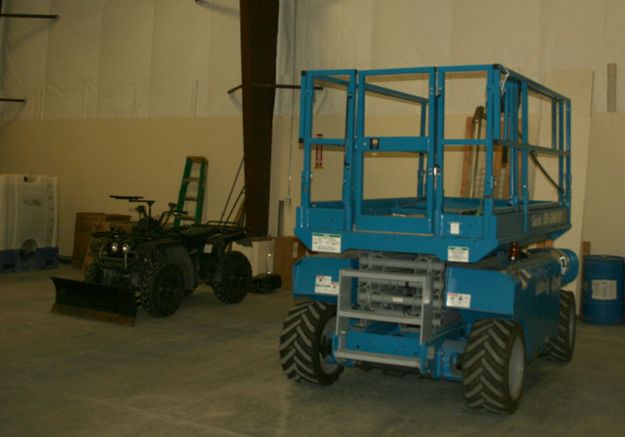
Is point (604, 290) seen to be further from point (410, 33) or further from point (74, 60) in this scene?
point (74, 60)

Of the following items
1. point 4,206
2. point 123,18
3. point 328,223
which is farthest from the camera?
point 123,18

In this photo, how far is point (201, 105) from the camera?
11023mm

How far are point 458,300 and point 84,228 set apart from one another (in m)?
7.86

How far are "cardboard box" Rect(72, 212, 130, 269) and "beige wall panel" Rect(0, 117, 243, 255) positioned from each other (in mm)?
567

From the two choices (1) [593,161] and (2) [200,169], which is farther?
(2) [200,169]

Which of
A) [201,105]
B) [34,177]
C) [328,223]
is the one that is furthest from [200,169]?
[328,223]

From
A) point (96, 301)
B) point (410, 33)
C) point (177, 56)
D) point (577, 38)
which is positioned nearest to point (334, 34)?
point (410, 33)

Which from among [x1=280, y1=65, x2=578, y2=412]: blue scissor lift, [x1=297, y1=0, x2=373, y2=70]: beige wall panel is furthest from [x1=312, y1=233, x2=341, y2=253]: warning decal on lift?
[x1=297, y1=0, x2=373, y2=70]: beige wall panel

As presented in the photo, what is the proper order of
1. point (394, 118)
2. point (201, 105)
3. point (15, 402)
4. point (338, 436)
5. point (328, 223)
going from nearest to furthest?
1. point (338, 436)
2. point (15, 402)
3. point (328, 223)
4. point (394, 118)
5. point (201, 105)

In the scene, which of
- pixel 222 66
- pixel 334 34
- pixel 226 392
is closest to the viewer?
pixel 226 392

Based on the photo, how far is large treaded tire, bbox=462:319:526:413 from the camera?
176 inches

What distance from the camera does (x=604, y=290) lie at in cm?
773

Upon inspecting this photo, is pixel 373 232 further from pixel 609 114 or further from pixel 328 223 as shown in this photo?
pixel 609 114

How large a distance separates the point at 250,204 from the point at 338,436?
6.12m
